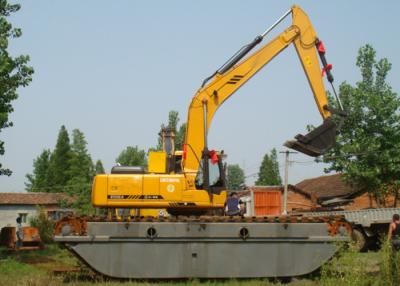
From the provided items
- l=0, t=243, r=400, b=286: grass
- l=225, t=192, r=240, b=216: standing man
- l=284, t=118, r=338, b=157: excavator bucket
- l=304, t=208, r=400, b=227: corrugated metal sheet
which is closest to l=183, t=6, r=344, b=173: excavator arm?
l=284, t=118, r=338, b=157: excavator bucket

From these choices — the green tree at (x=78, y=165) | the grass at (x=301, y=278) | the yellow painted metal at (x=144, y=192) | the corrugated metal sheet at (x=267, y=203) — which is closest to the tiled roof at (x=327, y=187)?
the corrugated metal sheet at (x=267, y=203)

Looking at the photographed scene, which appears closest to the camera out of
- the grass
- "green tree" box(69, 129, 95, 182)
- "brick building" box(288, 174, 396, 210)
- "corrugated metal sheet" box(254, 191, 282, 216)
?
the grass

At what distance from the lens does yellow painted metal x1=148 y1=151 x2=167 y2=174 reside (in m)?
15.2

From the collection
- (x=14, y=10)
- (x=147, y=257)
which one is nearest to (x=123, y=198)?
(x=147, y=257)

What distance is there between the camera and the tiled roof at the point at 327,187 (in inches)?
1847

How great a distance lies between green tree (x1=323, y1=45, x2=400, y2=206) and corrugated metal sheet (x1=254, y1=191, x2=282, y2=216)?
9134 millimetres

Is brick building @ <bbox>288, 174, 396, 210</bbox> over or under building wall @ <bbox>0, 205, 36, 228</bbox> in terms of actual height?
over

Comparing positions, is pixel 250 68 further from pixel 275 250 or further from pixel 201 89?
pixel 275 250

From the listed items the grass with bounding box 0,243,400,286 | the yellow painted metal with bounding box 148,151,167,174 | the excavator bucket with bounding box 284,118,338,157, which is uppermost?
the excavator bucket with bounding box 284,118,338,157

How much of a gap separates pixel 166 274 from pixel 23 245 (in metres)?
14.1

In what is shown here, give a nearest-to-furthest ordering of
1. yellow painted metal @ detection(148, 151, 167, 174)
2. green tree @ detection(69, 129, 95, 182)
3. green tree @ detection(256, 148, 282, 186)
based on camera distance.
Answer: yellow painted metal @ detection(148, 151, 167, 174) → green tree @ detection(69, 129, 95, 182) → green tree @ detection(256, 148, 282, 186)

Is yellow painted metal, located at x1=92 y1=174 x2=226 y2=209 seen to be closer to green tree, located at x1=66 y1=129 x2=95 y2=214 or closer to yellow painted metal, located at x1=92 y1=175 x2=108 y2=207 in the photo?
yellow painted metal, located at x1=92 y1=175 x2=108 y2=207

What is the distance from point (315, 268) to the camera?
42.2 ft

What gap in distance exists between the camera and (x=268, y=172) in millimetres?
112250
